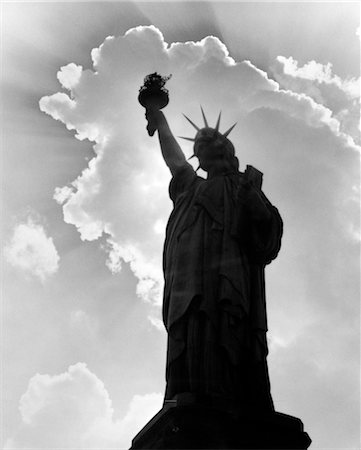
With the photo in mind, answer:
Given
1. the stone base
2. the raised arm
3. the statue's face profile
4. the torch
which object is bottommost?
the stone base

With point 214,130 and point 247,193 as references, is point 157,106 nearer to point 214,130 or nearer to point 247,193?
point 214,130

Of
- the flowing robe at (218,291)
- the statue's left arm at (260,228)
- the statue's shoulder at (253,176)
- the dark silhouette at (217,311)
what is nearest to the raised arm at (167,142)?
the dark silhouette at (217,311)

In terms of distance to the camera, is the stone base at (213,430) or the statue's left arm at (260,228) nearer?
the stone base at (213,430)

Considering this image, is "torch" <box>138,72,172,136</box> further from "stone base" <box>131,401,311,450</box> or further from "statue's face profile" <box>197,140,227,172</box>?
"stone base" <box>131,401,311,450</box>

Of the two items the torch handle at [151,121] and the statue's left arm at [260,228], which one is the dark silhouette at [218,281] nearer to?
the statue's left arm at [260,228]

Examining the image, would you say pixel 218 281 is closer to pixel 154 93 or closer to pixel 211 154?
pixel 211 154

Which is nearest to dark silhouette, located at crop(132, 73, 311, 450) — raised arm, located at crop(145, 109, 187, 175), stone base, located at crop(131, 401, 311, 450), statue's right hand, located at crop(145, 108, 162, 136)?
stone base, located at crop(131, 401, 311, 450)
